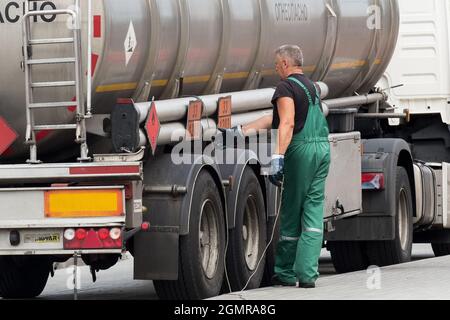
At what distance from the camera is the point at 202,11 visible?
39.5 feet

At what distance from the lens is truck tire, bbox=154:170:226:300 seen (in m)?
11.4

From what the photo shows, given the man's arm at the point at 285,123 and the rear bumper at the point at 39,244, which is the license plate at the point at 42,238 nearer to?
the rear bumper at the point at 39,244

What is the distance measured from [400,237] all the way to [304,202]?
4435 millimetres

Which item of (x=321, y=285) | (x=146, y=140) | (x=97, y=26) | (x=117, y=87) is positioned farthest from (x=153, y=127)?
(x=321, y=285)

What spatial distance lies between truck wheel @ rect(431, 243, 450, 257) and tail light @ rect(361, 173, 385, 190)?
328cm

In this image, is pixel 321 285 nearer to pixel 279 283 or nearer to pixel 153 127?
pixel 279 283

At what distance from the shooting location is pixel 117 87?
36.5 feet

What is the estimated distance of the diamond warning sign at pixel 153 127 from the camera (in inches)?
430

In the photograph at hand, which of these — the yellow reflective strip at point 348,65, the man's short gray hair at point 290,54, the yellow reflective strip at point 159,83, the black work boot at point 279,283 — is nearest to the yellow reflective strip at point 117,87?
the yellow reflective strip at point 159,83

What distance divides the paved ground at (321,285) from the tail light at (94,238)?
0.97 meters

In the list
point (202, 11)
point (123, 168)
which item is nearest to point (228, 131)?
point (202, 11)
